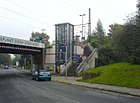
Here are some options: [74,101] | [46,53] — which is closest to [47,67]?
[46,53]

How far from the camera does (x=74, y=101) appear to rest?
12375 millimetres

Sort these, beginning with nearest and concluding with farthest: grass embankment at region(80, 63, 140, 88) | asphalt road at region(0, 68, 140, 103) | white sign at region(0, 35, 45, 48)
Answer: asphalt road at region(0, 68, 140, 103) → grass embankment at region(80, 63, 140, 88) → white sign at region(0, 35, 45, 48)

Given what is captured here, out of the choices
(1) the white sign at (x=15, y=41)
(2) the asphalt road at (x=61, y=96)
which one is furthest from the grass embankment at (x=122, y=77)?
(1) the white sign at (x=15, y=41)

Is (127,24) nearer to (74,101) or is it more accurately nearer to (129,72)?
(129,72)

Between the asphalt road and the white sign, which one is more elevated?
the white sign

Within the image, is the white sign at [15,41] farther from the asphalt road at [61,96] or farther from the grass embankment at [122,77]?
the asphalt road at [61,96]

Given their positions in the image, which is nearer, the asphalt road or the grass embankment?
the asphalt road

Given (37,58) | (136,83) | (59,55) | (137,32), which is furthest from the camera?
(37,58)

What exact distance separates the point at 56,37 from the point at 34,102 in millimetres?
36338

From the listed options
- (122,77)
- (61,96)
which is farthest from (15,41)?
(61,96)

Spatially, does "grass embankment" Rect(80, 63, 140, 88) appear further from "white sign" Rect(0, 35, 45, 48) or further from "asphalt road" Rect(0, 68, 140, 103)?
"white sign" Rect(0, 35, 45, 48)

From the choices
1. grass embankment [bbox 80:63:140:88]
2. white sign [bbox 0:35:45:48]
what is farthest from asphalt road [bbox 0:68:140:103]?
white sign [bbox 0:35:45:48]

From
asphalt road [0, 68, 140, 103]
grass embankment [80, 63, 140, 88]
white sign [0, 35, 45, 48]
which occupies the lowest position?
asphalt road [0, 68, 140, 103]

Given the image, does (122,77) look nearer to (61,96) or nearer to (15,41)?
(61,96)
